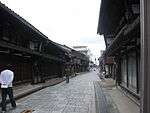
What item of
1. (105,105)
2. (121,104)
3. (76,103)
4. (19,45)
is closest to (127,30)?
(121,104)

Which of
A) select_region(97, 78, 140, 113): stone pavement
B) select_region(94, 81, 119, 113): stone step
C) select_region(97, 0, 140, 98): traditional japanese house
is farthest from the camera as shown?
select_region(94, 81, 119, 113): stone step

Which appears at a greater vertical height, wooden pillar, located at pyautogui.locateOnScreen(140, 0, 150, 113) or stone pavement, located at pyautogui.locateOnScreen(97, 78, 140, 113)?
wooden pillar, located at pyautogui.locateOnScreen(140, 0, 150, 113)

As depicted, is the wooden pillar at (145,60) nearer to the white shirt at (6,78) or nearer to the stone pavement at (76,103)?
the stone pavement at (76,103)

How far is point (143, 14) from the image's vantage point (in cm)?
176

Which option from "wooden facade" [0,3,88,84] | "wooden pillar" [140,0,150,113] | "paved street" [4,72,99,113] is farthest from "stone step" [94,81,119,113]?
"wooden pillar" [140,0,150,113]

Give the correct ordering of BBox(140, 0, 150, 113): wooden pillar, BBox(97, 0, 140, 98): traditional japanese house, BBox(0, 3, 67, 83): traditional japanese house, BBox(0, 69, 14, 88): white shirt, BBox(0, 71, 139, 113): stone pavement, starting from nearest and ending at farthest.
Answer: BBox(140, 0, 150, 113): wooden pillar, BBox(97, 0, 140, 98): traditional japanese house, BBox(0, 69, 14, 88): white shirt, BBox(0, 71, 139, 113): stone pavement, BBox(0, 3, 67, 83): traditional japanese house

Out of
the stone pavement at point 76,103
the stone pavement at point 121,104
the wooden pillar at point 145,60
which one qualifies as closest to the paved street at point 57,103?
the stone pavement at point 76,103

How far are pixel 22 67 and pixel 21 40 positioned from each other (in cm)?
293

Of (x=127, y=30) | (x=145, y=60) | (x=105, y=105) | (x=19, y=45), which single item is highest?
(x=19, y=45)

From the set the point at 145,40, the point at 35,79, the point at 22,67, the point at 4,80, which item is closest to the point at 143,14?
the point at 145,40

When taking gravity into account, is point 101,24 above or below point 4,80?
above

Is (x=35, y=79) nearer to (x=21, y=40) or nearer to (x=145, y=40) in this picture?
(x=21, y=40)

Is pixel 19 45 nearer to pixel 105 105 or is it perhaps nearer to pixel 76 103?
pixel 76 103

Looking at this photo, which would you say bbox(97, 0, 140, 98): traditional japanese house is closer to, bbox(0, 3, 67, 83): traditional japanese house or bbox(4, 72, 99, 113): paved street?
bbox(4, 72, 99, 113): paved street
